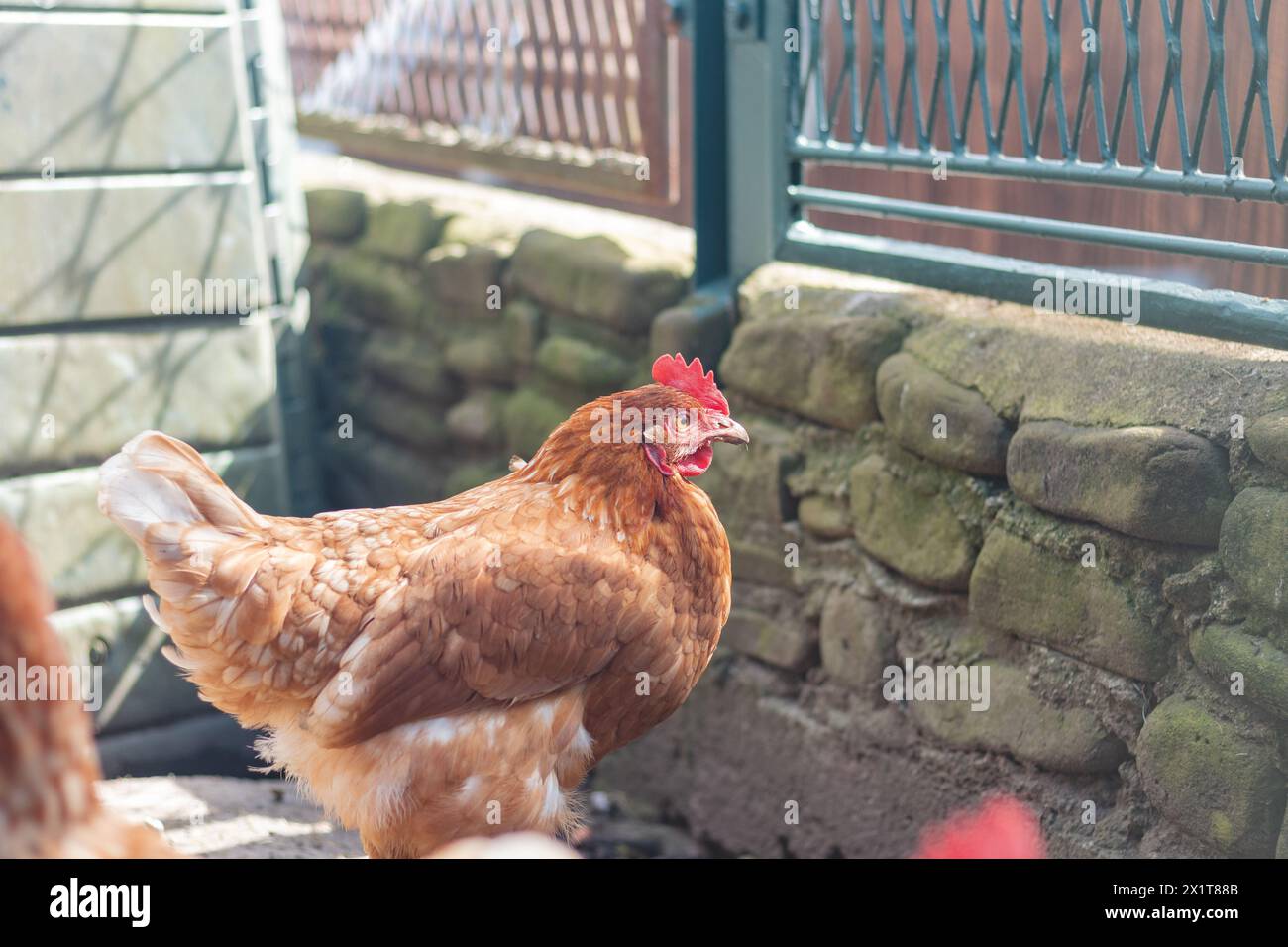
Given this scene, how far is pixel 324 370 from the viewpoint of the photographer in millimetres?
5430

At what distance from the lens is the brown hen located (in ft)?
7.29

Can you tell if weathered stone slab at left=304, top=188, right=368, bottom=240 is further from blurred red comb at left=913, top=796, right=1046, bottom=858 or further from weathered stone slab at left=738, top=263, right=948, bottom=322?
blurred red comb at left=913, top=796, right=1046, bottom=858

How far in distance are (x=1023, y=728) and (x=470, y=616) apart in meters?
1.38

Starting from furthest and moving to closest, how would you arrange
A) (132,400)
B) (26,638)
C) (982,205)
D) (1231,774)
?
(982,205)
(132,400)
(1231,774)
(26,638)

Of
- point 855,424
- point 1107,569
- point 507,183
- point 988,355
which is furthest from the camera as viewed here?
point 507,183

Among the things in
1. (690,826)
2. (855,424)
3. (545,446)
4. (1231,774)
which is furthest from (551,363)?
(1231,774)

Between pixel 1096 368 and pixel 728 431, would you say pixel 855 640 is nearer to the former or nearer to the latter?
pixel 1096 368

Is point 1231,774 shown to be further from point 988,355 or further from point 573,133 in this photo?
point 573,133

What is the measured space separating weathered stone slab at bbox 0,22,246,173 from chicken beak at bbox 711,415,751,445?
2.73 m

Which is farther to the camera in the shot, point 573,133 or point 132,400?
point 573,133

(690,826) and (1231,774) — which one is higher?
(1231,774)

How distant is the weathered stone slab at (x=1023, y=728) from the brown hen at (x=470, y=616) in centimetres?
94

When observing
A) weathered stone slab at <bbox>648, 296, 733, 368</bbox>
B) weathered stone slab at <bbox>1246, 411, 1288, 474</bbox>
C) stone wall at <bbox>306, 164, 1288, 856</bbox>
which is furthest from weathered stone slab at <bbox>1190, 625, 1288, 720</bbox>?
weathered stone slab at <bbox>648, 296, 733, 368</bbox>
